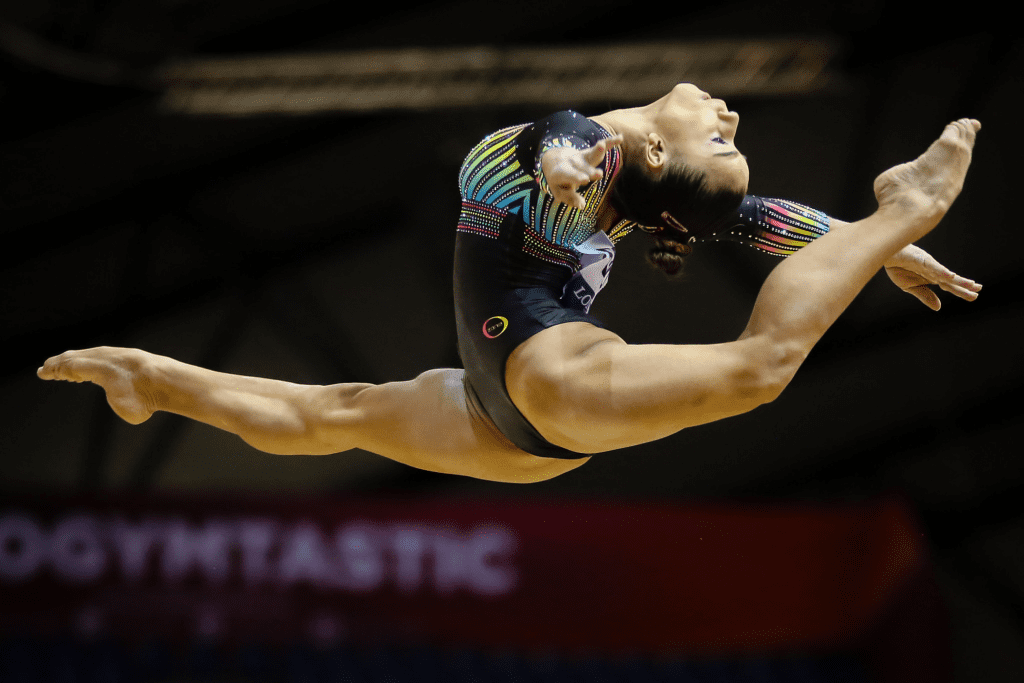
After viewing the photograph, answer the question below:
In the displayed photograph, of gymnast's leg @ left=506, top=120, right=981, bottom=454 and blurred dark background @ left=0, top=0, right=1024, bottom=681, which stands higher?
blurred dark background @ left=0, top=0, right=1024, bottom=681

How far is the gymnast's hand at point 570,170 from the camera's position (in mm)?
2055

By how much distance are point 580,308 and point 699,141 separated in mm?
488

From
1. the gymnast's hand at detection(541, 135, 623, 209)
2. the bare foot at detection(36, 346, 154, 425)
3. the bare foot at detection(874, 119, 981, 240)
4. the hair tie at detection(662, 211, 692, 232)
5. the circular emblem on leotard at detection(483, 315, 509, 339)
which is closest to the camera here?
the gymnast's hand at detection(541, 135, 623, 209)

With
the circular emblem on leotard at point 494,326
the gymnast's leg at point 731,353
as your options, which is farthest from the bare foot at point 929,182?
the circular emblem on leotard at point 494,326

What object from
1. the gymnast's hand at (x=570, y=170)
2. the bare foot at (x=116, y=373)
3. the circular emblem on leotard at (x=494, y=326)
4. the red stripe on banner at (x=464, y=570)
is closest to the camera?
the gymnast's hand at (x=570, y=170)

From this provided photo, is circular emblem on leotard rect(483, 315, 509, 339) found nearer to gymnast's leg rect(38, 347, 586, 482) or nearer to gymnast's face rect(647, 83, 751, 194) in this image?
gymnast's leg rect(38, 347, 586, 482)

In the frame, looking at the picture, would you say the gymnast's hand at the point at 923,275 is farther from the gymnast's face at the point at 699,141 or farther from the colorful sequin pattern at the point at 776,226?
the gymnast's face at the point at 699,141

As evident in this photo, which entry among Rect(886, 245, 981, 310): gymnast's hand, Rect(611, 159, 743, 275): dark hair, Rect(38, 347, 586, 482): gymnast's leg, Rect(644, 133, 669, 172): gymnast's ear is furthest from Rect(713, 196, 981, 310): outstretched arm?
Rect(38, 347, 586, 482): gymnast's leg

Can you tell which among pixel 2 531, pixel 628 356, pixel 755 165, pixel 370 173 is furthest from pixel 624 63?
pixel 2 531

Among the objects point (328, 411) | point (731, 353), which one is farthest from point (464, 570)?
point (731, 353)

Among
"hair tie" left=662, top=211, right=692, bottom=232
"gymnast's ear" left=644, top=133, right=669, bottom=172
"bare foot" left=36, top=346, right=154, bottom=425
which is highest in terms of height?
"gymnast's ear" left=644, top=133, right=669, bottom=172

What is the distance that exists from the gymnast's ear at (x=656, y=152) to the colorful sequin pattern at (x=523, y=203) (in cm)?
7

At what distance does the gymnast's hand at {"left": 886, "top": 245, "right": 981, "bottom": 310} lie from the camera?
2650 millimetres

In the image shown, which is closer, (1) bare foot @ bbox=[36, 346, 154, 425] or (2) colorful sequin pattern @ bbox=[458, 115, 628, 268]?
(2) colorful sequin pattern @ bbox=[458, 115, 628, 268]
